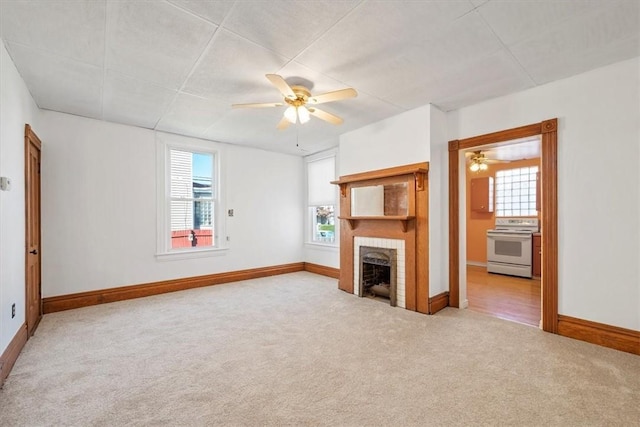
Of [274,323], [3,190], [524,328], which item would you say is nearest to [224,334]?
[274,323]

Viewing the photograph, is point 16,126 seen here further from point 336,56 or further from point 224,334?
point 336,56

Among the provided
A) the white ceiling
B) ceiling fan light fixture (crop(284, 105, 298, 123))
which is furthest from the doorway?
ceiling fan light fixture (crop(284, 105, 298, 123))

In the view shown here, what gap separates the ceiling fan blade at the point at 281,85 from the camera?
7.93ft

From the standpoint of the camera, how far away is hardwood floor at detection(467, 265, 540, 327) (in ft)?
11.7

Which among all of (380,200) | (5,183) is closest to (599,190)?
(380,200)

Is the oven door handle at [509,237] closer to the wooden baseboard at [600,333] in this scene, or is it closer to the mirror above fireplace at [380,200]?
the wooden baseboard at [600,333]

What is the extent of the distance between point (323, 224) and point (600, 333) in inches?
173

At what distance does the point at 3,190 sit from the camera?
234cm

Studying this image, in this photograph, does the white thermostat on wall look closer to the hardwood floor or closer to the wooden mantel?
the wooden mantel

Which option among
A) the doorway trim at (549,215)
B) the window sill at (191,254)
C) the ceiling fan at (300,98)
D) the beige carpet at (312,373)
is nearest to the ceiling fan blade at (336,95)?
the ceiling fan at (300,98)

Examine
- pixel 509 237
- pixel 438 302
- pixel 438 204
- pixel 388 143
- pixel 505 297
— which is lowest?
pixel 505 297

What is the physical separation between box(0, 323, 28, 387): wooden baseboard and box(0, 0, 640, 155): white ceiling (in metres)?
2.44

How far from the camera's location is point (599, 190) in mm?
2766

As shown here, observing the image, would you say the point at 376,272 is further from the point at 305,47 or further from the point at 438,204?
the point at 305,47
